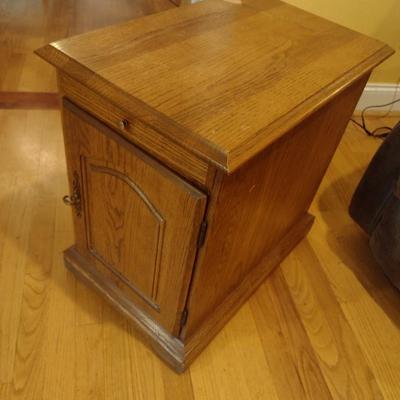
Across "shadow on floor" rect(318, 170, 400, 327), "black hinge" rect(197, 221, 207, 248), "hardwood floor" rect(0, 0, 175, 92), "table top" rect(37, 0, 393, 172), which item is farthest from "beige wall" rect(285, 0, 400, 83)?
"black hinge" rect(197, 221, 207, 248)

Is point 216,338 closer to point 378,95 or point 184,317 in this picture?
point 184,317

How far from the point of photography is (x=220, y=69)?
730mm

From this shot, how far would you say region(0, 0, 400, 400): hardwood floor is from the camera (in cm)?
96

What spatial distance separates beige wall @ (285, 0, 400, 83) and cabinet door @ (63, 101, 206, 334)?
1.17 m

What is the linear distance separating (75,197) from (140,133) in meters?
0.33

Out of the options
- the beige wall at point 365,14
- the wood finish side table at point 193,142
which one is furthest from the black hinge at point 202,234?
the beige wall at point 365,14

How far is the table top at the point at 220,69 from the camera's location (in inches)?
23.9

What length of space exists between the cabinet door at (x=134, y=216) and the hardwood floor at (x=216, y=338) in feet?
0.48

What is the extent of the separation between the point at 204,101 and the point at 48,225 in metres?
0.80

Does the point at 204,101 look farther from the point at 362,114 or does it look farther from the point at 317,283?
the point at 362,114

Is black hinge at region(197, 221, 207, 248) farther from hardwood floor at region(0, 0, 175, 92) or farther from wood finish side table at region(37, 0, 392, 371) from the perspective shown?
hardwood floor at region(0, 0, 175, 92)

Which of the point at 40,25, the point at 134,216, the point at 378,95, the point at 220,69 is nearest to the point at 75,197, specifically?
the point at 134,216

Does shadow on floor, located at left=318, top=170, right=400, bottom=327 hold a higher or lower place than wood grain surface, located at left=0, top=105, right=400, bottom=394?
higher

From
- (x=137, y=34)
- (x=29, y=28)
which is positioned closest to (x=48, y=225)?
(x=137, y=34)
